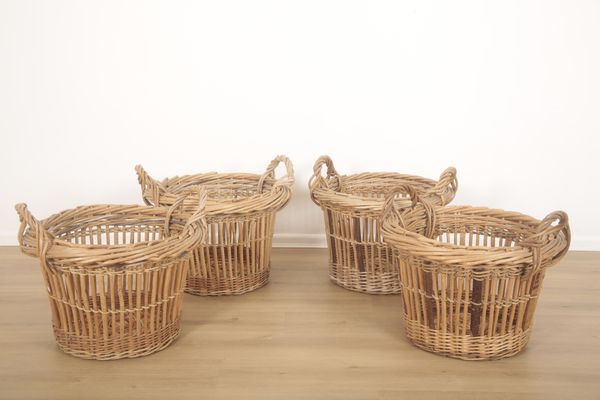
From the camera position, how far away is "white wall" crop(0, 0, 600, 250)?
9.99 feet

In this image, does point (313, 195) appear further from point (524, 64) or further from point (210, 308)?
point (524, 64)

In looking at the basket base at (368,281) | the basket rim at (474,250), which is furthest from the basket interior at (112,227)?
the basket rim at (474,250)

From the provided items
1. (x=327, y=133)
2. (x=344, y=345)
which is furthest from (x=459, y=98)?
(x=344, y=345)

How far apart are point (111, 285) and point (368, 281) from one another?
3.09 feet

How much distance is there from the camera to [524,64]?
10.0ft

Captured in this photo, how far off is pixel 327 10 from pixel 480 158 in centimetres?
84

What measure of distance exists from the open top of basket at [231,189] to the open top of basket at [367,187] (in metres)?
0.11

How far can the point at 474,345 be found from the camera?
2111mm

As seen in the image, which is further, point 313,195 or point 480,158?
point 480,158

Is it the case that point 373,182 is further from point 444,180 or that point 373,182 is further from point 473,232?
point 473,232

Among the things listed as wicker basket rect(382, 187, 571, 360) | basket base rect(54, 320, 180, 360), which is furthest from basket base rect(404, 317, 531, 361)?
basket base rect(54, 320, 180, 360)

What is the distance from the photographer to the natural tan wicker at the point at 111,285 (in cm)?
A: 199

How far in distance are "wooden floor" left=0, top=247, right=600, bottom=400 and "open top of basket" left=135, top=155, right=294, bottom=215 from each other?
32cm

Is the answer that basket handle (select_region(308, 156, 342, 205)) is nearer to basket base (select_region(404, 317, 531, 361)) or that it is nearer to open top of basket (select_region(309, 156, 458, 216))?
open top of basket (select_region(309, 156, 458, 216))
